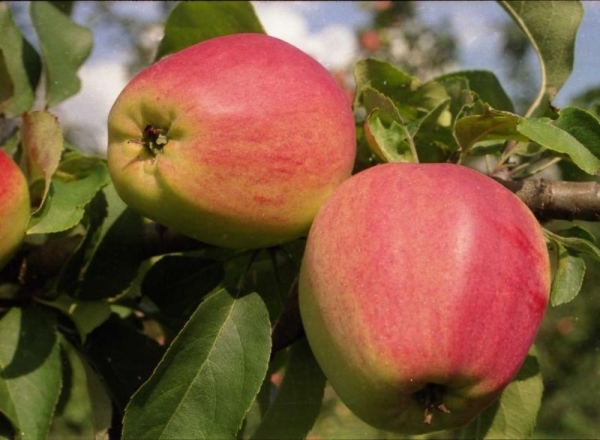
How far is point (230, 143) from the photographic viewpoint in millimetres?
577

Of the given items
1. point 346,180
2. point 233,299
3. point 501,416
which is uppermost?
point 346,180

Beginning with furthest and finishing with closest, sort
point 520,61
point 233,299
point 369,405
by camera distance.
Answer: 1. point 520,61
2. point 233,299
3. point 369,405

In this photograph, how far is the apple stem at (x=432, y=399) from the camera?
56 cm

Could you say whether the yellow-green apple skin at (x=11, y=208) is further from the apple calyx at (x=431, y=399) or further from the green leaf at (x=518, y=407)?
the green leaf at (x=518, y=407)

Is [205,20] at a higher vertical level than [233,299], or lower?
higher

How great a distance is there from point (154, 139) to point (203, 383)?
8.2 inches

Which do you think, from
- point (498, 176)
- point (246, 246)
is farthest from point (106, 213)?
point (498, 176)

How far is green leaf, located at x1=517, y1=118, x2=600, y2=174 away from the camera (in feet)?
1.93

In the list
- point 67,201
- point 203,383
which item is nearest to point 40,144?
point 67,201

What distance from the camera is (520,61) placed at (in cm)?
121

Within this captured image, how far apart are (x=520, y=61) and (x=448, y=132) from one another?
522 millimetres

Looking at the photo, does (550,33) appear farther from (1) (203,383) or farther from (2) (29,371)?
(2) (29,371)

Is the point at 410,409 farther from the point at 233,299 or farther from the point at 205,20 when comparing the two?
the point at 205,20

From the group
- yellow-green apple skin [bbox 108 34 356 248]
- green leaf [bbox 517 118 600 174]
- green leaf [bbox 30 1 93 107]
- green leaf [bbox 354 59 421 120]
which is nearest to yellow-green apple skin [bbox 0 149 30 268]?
yellow-green apple skin [bbox 108 34 356 248]
